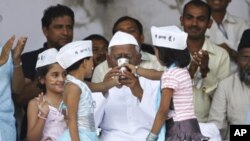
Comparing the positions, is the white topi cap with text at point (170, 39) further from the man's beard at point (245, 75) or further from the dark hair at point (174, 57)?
the man's beard at point (245, 75)

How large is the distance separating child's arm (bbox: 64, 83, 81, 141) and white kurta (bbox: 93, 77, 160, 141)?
77cm

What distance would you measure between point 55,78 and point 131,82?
0.65 m

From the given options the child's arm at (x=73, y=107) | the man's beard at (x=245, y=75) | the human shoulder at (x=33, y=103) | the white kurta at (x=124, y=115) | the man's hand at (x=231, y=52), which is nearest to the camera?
the child's arm at (x=73, y=107)

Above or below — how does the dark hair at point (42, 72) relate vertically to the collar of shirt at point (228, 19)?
below

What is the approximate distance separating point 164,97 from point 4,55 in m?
1.27

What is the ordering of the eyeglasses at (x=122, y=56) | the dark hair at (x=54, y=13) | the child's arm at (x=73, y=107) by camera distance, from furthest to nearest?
the dark hair at (x=54, y=13) → the eyeglasses at (x=122, y=56) → the child's arm at (x=73, y=107)

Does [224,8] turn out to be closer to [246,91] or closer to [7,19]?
[246,91]

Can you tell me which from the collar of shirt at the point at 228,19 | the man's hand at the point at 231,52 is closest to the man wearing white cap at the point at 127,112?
the man's hand at the point at 231,52

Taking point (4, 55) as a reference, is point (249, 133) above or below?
below

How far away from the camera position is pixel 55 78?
7238mm

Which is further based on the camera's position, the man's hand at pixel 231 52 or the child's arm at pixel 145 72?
the man's hand at pixel 231 52

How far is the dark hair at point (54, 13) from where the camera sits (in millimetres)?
8030

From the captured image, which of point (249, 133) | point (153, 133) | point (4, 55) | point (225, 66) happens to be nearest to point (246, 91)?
point (225, 66)

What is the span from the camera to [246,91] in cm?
786
